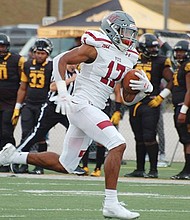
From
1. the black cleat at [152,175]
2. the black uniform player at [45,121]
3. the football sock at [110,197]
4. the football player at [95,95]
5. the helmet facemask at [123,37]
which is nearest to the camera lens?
the football sock at [110,197]

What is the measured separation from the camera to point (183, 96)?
39.8 ft

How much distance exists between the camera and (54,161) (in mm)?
8492

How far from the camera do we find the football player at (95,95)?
798 cm

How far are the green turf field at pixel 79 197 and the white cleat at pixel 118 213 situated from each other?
85 millimetres

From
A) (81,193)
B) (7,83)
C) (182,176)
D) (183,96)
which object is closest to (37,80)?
(7,83)

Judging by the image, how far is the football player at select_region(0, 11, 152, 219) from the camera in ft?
26.2

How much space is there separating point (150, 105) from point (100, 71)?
3689 mm

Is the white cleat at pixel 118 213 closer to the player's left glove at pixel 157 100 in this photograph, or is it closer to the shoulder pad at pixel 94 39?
the shoulder pad at pixel 94 39

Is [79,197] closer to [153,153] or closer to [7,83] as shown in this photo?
[153,153]

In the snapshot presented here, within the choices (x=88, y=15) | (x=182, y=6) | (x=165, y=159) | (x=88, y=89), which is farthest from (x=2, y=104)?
(x=182, y=6)

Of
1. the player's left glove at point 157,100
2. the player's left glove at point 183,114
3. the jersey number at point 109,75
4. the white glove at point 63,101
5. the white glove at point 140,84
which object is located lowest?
the player's left glove at point 183,114

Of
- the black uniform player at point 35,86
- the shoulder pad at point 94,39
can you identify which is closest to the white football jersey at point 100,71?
the shoulder pad at point 94,39

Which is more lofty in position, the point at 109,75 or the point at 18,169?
the point at 109,75

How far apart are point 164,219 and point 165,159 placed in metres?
7.08
